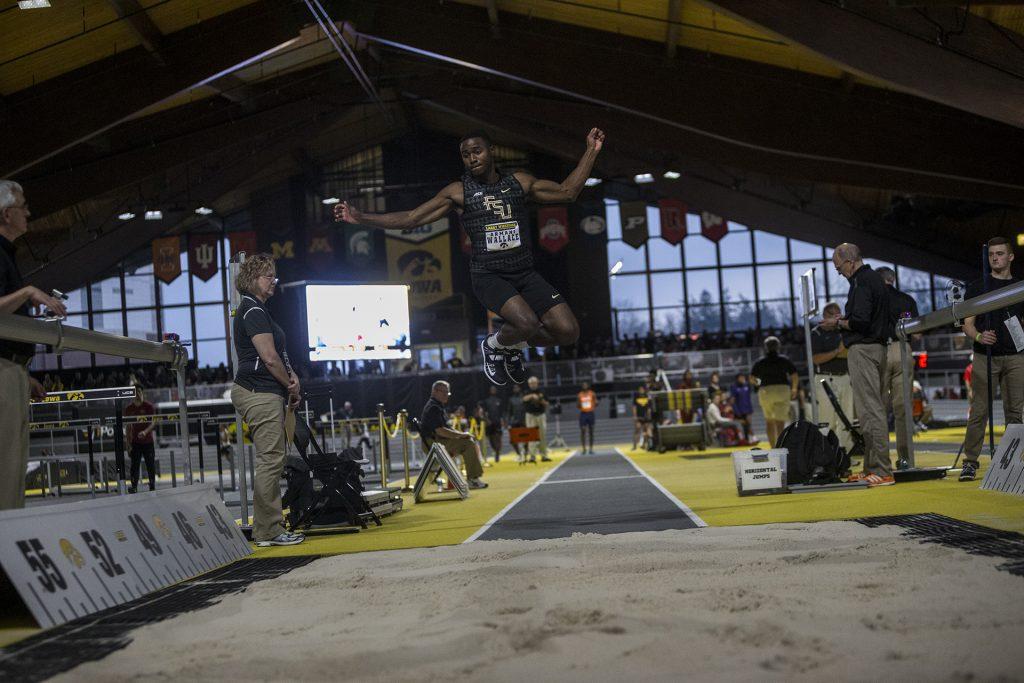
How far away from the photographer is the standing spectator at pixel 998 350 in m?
7.93

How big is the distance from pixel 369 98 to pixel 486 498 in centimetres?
2226

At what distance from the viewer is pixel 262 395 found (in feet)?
23.3

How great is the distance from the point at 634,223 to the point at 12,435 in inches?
1169

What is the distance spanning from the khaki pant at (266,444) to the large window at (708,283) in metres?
35.4

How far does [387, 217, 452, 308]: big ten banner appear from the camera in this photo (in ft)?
119

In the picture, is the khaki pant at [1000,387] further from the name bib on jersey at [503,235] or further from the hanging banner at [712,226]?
the hanging banner at [712,226]

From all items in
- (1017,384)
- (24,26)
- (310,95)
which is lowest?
(1017,384)

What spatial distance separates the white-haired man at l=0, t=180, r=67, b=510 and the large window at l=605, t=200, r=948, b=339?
37459 mm

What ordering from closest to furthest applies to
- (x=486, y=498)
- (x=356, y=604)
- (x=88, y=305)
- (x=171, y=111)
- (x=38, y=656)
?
(x=38, y=656)
(x=356, y=604)
(x=486, y=498)
(x=171, y=111)
(x=88, y=305)

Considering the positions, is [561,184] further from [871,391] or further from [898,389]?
[898,389]

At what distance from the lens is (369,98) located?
30625mm

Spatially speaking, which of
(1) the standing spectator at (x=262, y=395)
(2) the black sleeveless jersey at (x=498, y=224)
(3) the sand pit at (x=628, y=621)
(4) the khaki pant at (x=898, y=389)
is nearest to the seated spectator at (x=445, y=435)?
(4) the khaki pant at (x=898, y=389)

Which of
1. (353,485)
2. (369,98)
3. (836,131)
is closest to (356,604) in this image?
(353,485)

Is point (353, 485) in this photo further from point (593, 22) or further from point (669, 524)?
point (593, 22)
